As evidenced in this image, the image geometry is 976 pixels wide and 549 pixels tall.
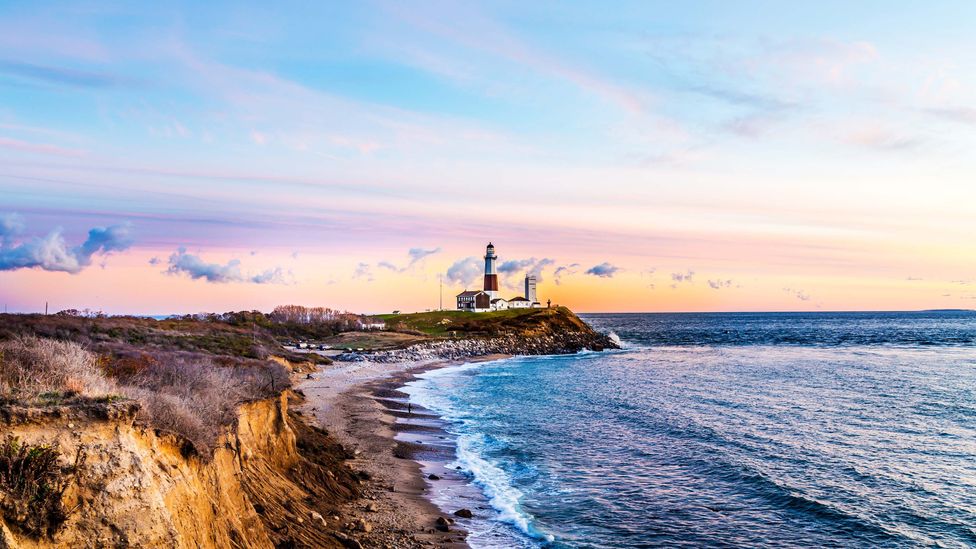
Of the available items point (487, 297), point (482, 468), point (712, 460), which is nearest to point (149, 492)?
point (482, 468)

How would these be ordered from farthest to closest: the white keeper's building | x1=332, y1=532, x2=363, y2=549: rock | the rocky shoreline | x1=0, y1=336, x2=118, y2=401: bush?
the white keeper's building < the rocky shoreline < x1=332, y1=532, x2=363, y2=549: rock < x1=0, y1=336, x2=118, y2=401: bush

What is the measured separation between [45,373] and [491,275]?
129m

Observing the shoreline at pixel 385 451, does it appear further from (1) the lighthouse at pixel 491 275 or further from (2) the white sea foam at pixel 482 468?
(1) the lighthouse at pixel 491 275

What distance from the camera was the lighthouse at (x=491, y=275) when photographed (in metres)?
139

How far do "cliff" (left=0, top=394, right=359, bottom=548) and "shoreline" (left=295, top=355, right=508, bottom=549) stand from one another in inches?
90.3

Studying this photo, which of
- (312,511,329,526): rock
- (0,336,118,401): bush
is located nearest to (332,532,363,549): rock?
(312,511,329,526): rock

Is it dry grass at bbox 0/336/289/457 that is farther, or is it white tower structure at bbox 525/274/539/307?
white tower structure at bbox 525/274/539/307

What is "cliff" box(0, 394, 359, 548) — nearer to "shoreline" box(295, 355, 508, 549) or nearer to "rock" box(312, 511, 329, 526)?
"rock" box(312, 511, 329, 526)

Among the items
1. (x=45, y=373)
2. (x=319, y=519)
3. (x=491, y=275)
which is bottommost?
(x=319, y=519)

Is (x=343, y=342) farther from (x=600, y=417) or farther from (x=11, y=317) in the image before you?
(x=600, y=417)

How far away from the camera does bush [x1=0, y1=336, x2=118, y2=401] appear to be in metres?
9.72

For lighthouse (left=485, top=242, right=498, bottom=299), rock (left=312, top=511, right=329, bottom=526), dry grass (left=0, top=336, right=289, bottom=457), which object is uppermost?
lighthouse (left=485, top=242, right=498, bottom=299)

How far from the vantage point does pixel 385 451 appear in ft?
79.9

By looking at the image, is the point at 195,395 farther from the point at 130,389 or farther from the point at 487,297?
the point at 487,297
